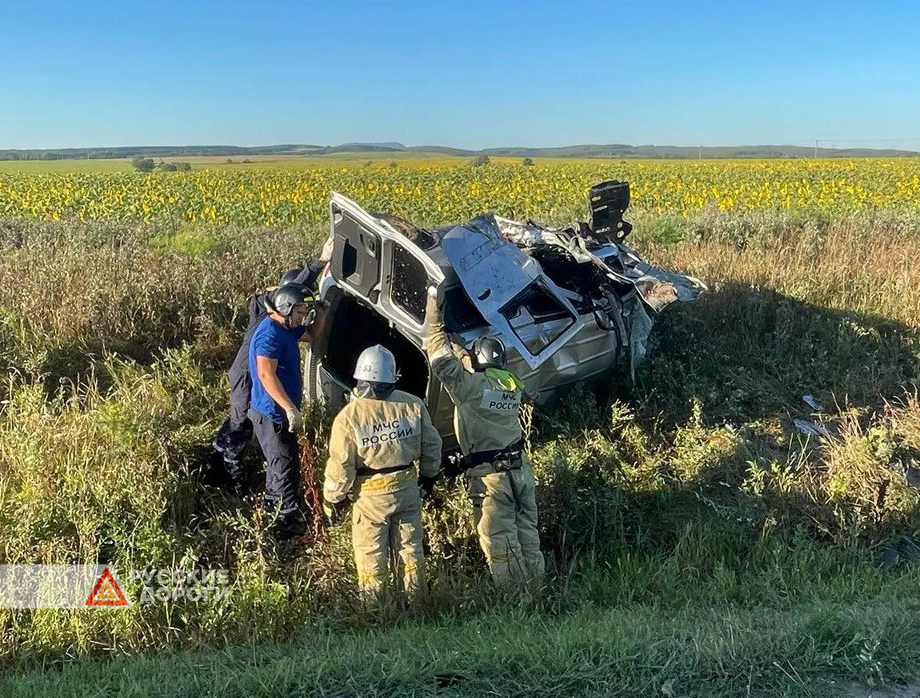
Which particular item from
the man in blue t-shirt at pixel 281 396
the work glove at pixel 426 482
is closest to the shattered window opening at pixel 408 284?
the man in blue t-shirt at pixel 281 396

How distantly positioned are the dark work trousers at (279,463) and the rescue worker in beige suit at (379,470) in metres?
0.56

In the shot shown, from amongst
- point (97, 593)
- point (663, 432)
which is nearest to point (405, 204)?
point (663, 432)

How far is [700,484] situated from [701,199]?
15905 millimetres

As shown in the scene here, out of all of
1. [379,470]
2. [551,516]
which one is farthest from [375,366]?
[551,516]

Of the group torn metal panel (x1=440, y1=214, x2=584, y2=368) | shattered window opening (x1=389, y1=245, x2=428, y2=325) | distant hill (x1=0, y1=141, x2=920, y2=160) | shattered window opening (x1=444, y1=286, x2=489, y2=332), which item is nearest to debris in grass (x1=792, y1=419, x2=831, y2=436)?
torn metal panel (x1=440, y1=214, x2=584, y2=368)

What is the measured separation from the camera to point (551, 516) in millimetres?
4902

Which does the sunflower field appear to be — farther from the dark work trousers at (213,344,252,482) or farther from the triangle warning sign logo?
the triangle warning sign logo

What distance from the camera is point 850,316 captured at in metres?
7.82

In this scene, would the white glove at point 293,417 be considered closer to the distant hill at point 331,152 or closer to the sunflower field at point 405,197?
the sunflower field at point 405,197

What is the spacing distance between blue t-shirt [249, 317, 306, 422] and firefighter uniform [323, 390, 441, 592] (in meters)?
0.65

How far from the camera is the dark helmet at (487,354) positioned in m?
4.35

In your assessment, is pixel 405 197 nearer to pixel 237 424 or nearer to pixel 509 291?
pixel 509 291

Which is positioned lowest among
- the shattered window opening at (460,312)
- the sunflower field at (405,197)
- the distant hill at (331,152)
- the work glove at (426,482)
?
the work glove at (426,482)

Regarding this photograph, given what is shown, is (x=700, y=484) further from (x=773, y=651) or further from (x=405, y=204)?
(x=405, y=204)
